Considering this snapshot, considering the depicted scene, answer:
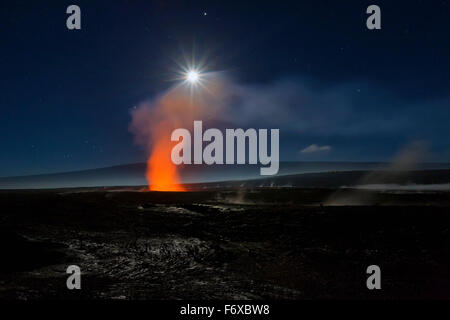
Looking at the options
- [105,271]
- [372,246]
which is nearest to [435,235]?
[372,246]

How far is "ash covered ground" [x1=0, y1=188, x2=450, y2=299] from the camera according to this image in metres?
5.11

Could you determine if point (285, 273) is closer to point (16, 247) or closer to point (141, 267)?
point (141, 267)

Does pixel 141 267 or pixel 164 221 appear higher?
pixel 164 221

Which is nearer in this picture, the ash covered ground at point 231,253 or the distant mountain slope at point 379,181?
the ash covered ground at point 231,253

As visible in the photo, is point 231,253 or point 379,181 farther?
point 379,181

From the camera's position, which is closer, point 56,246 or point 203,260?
point 203,260

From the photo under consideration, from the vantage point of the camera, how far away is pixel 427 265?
623 centimetres

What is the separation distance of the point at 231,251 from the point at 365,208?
23.9 feet

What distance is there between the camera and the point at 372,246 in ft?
25.6

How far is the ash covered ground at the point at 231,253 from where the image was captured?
5109mm

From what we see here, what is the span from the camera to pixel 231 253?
7352mm
